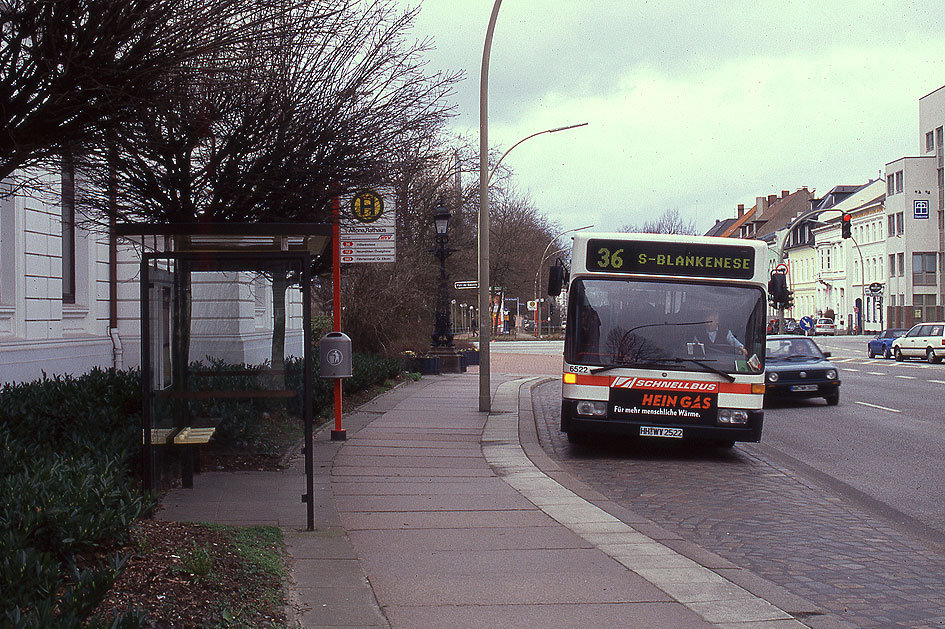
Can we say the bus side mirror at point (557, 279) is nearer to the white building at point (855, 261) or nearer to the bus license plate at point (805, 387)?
the bus license plate at point (805, 387)

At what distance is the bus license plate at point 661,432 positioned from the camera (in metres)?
12.3

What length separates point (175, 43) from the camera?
5758 millimetres

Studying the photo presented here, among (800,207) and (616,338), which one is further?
(800,207)

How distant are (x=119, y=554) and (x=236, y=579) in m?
0.64

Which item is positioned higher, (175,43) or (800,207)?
(800,207)

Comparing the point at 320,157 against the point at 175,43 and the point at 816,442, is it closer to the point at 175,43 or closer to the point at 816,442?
the point at 175,43

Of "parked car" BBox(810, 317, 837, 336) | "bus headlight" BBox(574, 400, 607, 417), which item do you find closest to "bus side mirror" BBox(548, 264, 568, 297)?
"bus headlight" BBox(574, 400, 607, 417)

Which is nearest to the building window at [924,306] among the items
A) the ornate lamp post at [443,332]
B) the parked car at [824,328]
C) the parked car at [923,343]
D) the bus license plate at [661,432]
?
the parked car at [824,328]

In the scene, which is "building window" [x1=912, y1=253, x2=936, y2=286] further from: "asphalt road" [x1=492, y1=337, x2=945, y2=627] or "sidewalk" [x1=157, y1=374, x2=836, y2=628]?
"sidewalk" [x1=157, y1=374, x2=836, y2=628]

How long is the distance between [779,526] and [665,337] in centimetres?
428

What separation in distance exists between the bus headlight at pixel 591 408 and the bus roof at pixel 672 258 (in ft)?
5.49

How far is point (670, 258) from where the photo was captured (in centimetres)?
1285

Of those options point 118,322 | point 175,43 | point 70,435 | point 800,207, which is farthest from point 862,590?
point 800,207

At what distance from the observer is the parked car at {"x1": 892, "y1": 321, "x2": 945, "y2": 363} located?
41.1 m
